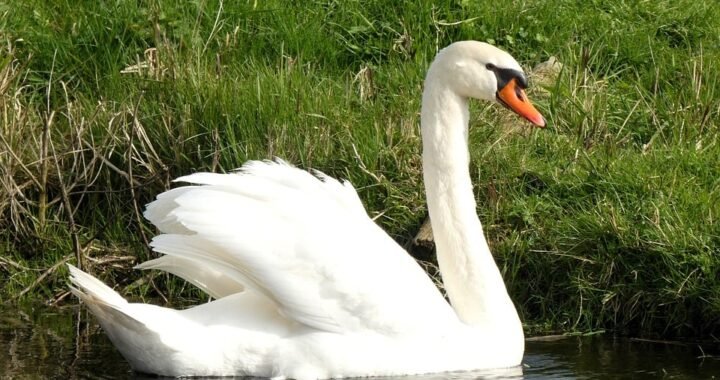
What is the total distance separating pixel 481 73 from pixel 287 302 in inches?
49.1

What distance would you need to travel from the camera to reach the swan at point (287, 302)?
5680mm

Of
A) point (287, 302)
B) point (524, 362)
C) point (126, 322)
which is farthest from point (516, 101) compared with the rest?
point (126, 322)

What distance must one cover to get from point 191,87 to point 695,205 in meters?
2.67

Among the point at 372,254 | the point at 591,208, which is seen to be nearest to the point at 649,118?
the point at 591,208

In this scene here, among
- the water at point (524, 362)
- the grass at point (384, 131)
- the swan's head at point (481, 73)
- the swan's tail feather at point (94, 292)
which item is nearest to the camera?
the swan's tail feather at point (94, 292)

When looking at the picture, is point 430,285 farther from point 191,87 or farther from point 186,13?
point 186,13

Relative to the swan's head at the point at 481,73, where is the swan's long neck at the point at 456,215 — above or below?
below

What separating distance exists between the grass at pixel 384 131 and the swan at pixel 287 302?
3.69 ft

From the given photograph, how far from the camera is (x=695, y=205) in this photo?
704 cm

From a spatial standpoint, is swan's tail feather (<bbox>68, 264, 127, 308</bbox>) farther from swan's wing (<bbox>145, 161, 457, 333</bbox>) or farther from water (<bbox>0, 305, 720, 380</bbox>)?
water (<bbox>0, 305, 720, 380</bbox>)

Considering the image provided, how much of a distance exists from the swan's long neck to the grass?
777 mm

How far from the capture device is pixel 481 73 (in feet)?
20.1

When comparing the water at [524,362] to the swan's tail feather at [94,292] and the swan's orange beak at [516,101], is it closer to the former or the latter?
the swan's tail feather at [94,292]

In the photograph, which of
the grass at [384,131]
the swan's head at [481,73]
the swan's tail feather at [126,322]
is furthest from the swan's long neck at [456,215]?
the swan's tail feather at [126,322]
